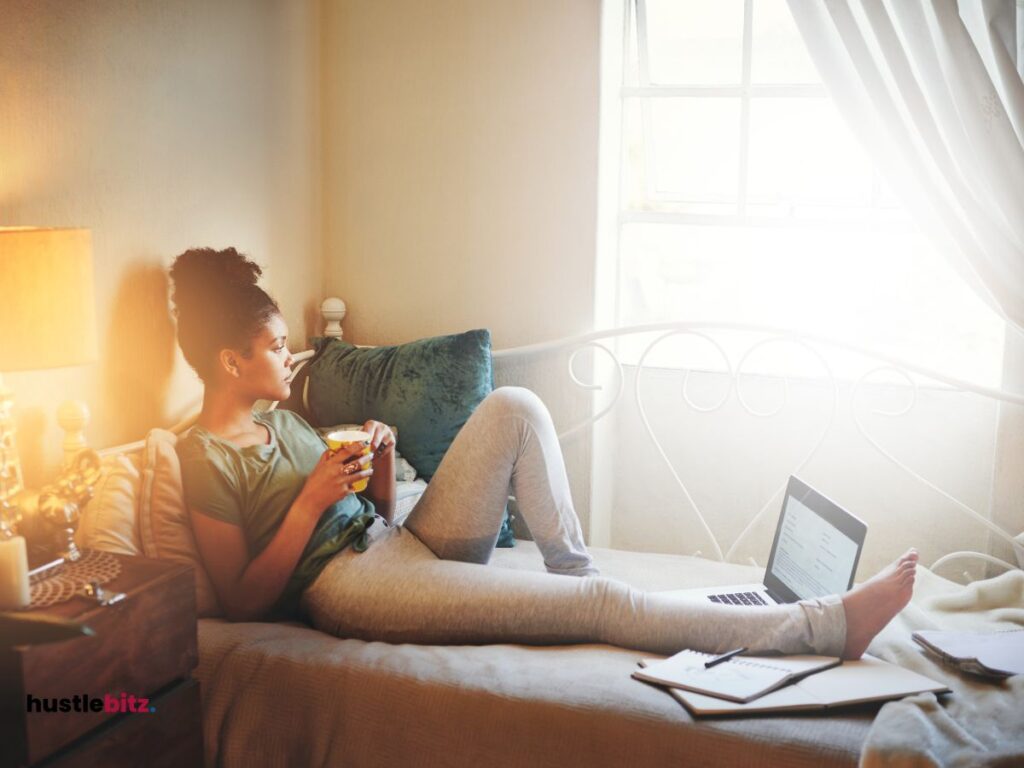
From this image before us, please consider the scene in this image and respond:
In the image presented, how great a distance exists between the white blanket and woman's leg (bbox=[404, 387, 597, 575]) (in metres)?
0.64

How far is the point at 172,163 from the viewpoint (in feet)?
7.49

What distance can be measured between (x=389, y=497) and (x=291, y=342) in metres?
0.82

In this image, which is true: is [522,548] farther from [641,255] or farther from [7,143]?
[7,143]

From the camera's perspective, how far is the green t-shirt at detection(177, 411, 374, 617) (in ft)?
6.14

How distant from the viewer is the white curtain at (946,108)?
219 centimetres

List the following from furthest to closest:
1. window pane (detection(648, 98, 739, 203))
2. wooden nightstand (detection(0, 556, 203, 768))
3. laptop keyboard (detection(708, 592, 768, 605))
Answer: window pane (detection(648, 98, 739, 203))
laptop keyboard (detection(708, 592, 768, 605))
wooden nightstand (detection(0, 556, 203, 768))

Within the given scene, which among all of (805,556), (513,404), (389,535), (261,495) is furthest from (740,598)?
(261,495)

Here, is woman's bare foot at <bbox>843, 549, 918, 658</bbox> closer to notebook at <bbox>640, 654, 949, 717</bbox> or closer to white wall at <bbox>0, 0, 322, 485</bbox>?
notebook at <bbox>640, 654, 949, 717</bbox>

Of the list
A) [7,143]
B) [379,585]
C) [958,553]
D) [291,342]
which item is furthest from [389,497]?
[958,553]

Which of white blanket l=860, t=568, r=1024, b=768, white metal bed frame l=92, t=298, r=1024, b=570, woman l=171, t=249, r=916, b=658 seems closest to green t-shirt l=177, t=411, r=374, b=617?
woman l=171, t=249, r=916, b=658

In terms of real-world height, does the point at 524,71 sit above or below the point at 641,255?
above

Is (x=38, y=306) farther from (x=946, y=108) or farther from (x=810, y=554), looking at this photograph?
(x=946, y=108)

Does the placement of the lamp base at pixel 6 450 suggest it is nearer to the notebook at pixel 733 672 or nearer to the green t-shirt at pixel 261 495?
→ the green t-shirt at pixel 261 495

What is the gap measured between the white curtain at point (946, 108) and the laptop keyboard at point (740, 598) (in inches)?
34.7
